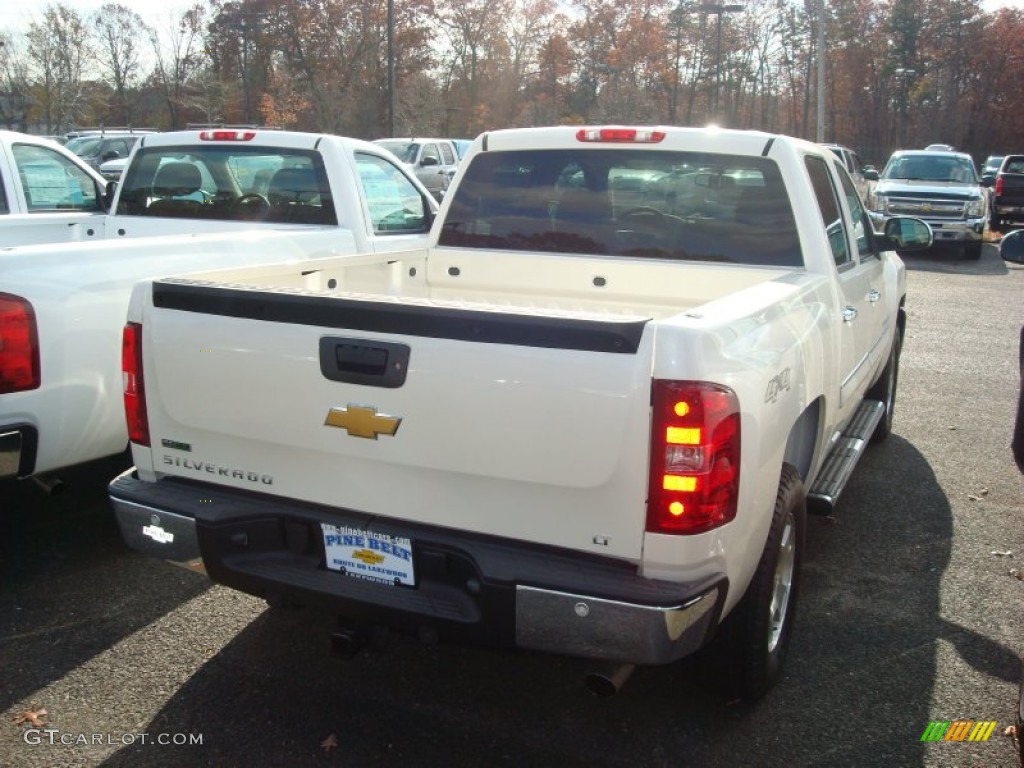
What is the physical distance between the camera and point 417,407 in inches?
104

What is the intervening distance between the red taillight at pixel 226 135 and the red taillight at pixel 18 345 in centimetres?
297

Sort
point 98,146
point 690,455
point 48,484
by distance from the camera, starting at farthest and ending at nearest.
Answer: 1. point 98,146
2. point 48,484
3. point 690,455

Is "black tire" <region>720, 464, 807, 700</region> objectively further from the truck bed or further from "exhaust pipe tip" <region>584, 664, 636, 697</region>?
the truck bed

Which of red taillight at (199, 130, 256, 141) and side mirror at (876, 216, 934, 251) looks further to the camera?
red taillight at (199, 130, 256, 141)

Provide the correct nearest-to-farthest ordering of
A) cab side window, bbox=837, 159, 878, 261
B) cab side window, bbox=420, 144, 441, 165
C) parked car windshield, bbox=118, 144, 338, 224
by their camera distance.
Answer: cab side window, bbox=837, 159, 878, 261 < parked car windshield, bbox=118, 144, 338, 224 < cab side window, bbox=420, 144, 441, 165

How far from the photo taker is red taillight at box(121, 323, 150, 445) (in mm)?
3076

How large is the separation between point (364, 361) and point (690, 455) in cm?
95

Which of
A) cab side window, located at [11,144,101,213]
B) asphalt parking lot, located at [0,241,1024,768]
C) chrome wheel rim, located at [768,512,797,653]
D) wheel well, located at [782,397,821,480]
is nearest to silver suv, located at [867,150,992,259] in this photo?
cab side window, located at [11,144,101,213]

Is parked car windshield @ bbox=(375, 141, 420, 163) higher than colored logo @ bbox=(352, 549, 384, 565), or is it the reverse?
parked car windshield @ bbox=(375, 141, 420, 163)

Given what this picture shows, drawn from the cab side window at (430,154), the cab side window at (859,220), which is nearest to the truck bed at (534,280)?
the cab side window at (859,220)

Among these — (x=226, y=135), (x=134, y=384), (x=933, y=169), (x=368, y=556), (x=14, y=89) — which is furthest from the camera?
(x=14, y=89)

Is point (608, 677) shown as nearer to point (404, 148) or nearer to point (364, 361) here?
point (364, 361)

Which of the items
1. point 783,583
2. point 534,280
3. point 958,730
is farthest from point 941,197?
point 958,730

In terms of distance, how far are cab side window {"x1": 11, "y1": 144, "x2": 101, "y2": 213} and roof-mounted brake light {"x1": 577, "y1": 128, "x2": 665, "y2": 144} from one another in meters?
4.48
